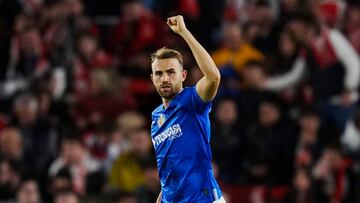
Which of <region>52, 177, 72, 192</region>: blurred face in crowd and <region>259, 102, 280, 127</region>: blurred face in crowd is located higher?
<region>259, 102, 280, 127</region>: blurred face in crowd

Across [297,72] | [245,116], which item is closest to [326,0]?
[297,72]

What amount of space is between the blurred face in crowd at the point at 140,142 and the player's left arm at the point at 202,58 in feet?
18.1

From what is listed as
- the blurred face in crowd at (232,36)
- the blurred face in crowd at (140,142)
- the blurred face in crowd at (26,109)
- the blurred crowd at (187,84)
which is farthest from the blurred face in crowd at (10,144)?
the blurred face in crowd at (232,36)

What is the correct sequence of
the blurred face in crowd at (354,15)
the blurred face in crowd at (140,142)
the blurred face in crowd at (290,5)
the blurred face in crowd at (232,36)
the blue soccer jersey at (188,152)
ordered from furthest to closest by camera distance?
the blurred face in crowd at (290,5), the blurred face in crowd at (232,36), the blurred face in crowd at (354,15), the blurred face in crowd at (140,142), the blue soccer jersey at (188,152)

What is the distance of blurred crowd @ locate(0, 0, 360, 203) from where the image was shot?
13.0 m

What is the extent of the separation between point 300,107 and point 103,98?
273cm

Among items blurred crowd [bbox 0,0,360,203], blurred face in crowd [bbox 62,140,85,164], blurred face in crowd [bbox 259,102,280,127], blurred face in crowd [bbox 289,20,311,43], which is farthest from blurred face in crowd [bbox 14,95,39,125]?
blurred face in crowd [bbox 289,20,311,43]

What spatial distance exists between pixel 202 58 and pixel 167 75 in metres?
0.36

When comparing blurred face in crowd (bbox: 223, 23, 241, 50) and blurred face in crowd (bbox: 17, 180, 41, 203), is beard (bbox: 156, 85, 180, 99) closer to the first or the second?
blurred face in crowd (bbox: 17, 180, 41, 203)

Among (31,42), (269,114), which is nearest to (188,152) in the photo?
(269,114)

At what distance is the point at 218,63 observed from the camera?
14.4 meters

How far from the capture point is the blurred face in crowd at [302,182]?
40.7 feet

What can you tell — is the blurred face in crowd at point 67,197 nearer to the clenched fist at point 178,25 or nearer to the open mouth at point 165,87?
the open mouth at point 165,87

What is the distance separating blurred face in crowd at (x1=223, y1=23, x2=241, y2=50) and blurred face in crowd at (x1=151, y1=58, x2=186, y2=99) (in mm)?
6272
